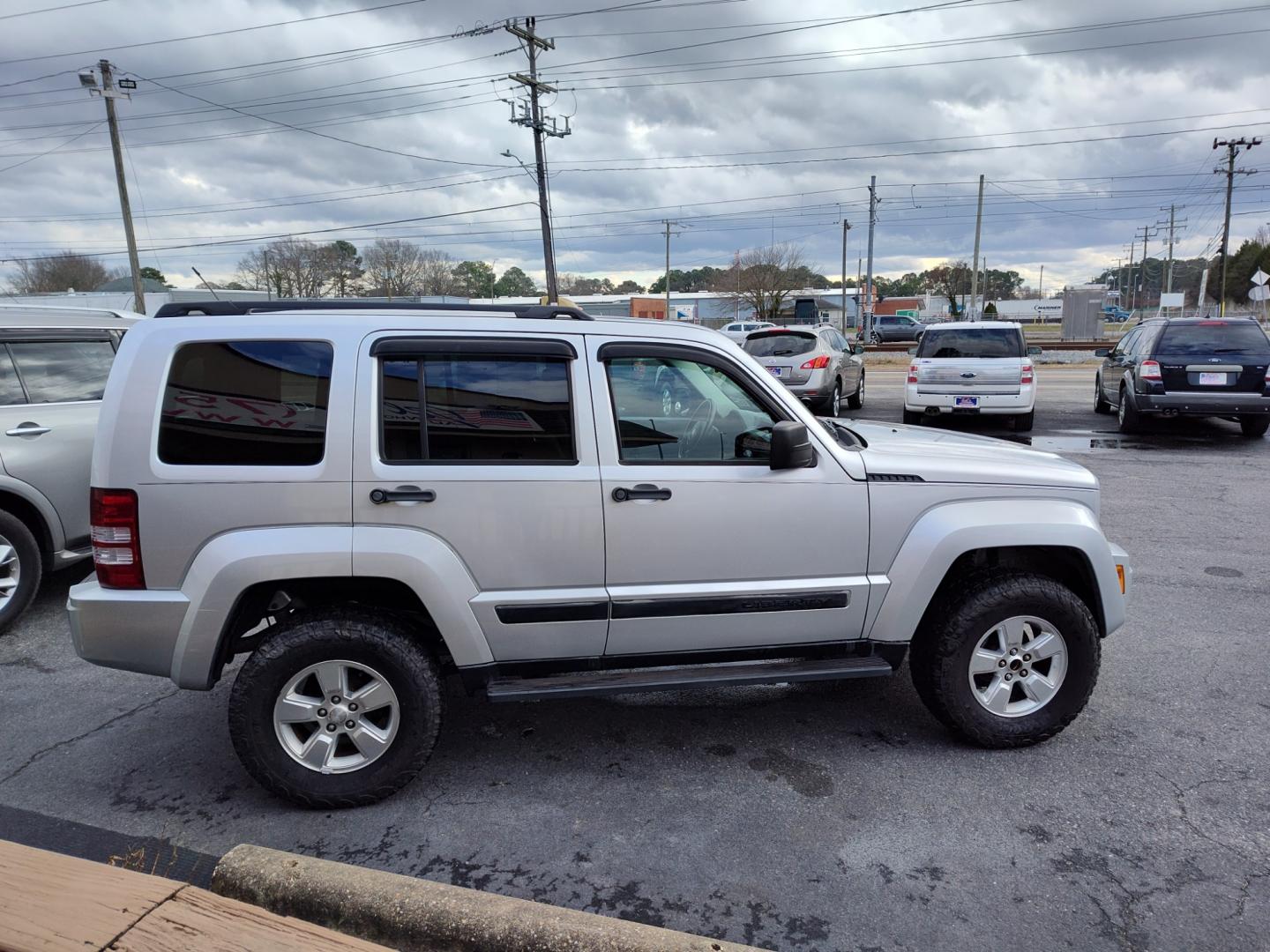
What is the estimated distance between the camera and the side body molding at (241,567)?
10.2 ft

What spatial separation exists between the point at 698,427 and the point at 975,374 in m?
10.4

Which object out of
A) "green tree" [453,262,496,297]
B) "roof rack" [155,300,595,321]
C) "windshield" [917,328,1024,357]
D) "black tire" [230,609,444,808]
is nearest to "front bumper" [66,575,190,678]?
"black tire" [230,609,444,808]

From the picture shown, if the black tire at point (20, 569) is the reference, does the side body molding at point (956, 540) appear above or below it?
above

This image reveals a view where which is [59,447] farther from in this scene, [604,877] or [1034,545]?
[1034,545]

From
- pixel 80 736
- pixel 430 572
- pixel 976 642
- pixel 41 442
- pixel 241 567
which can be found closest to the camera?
pixel 241 567

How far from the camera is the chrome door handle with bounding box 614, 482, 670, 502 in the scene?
333cm

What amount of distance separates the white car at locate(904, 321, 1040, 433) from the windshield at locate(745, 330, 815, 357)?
2.14 metres

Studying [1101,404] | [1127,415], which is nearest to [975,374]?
[1127,415]

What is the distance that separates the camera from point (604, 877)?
2898mm

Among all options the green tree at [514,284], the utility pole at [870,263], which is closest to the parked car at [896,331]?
the utility pole at [870,263]

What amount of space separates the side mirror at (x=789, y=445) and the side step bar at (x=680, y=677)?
2.84ft

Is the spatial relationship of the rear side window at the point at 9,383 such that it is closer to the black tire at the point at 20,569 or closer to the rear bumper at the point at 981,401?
the black tire at the point at 20,569

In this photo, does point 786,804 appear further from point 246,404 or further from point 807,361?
point 807,361

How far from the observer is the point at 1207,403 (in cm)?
1159
